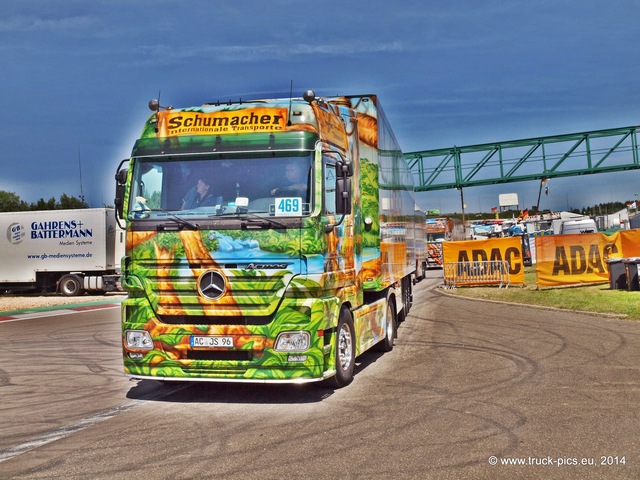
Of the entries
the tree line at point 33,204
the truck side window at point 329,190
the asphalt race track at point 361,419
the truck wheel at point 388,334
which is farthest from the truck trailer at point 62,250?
the tree line at point 33,204

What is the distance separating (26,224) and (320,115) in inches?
1087

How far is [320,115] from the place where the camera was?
830cm

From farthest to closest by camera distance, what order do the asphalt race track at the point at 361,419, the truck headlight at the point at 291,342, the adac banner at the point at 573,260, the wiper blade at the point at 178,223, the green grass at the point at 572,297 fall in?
the adac banner at the point at 573,260, the green grass at the point at 572,297, the wiper blade at the point at 178,223, the truck headlight at the point at 291,342, the asphalt race track at the point at 361,419

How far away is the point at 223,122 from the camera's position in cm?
810

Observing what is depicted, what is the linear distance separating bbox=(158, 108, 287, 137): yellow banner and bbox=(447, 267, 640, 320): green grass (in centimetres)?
1056

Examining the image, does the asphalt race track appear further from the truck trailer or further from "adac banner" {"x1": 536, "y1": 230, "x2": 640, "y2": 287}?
the truck trailer

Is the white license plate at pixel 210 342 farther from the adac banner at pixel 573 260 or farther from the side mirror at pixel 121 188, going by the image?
the adac banner at pixel 573 260

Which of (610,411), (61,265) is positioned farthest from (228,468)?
(61,265)

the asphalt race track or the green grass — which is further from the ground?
the green grass

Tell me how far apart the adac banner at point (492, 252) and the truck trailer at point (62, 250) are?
14156 mm

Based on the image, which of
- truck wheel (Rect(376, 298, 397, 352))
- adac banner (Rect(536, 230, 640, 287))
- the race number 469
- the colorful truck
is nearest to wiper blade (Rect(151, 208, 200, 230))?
the colorful truck

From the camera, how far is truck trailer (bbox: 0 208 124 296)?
31281 mm

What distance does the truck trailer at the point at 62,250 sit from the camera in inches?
1232

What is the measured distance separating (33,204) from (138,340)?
9846 cm
